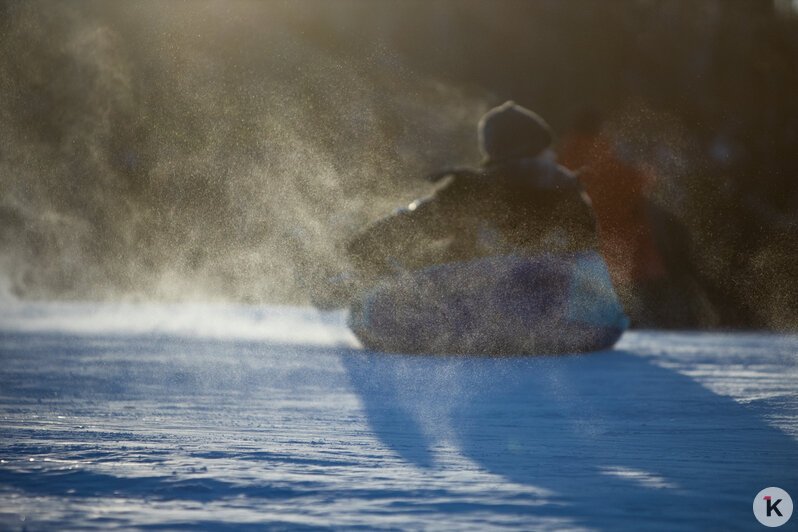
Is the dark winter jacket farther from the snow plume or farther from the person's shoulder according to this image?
the snow plume

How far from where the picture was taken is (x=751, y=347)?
13.3 feet

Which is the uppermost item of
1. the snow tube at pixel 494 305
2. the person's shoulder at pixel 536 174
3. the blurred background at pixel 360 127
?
the blurred background at pixel 360 127

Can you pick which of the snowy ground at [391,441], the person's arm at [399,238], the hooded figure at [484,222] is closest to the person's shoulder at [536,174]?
the hooded figure at [484,222]

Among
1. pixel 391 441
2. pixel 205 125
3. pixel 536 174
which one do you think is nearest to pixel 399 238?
pixel 536 174

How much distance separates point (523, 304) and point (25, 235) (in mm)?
7320

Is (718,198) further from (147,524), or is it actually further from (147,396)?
(147,524)

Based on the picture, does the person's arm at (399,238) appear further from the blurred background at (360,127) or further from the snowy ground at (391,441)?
the blurred background at (360,127)

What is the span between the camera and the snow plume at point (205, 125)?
6840 mm

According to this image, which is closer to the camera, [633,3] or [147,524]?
[147,524]

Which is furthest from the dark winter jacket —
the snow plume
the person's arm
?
the snow plume

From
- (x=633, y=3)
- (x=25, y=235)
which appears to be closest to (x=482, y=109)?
(x=633, y=3)

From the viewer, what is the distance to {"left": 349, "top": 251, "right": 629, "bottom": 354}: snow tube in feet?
11.2

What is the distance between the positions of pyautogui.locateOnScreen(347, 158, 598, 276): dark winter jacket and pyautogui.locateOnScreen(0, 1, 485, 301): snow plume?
2.50 meters

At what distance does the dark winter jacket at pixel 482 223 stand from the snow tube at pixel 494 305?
0.26 ft
